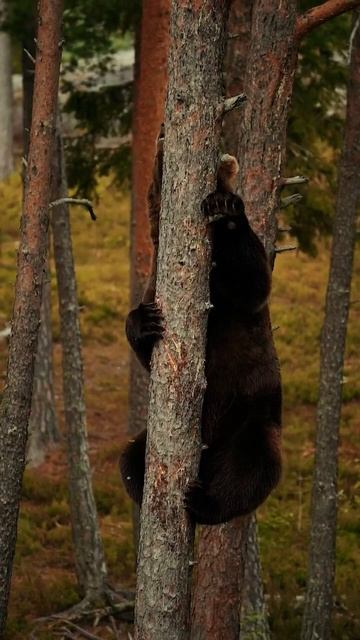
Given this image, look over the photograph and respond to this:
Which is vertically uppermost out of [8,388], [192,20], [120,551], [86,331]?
[86,331]

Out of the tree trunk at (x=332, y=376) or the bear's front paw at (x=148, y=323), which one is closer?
the bear's front paw at (x=148, y=323)

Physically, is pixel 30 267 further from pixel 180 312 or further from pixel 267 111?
pixel 180 312

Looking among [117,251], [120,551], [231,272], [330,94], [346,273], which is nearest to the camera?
[231,272]

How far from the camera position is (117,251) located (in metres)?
23.4

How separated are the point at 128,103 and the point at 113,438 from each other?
4.62 meters

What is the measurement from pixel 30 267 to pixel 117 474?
679 cm

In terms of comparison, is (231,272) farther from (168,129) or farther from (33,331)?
(33,331)

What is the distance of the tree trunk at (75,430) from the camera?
980 cm

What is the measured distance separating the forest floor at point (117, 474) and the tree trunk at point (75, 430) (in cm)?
36

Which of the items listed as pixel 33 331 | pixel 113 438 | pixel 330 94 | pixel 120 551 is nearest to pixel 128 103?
pixel 330 94

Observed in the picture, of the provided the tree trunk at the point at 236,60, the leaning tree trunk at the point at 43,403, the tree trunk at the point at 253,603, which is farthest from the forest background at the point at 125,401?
the tree trunk at the point at 236,60

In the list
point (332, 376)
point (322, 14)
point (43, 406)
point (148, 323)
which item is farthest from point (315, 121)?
point (148, 323)

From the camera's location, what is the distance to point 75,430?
32.2 feet

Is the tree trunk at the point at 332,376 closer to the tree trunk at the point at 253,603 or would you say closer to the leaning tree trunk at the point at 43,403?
the tree trunk at the point at 253,603
